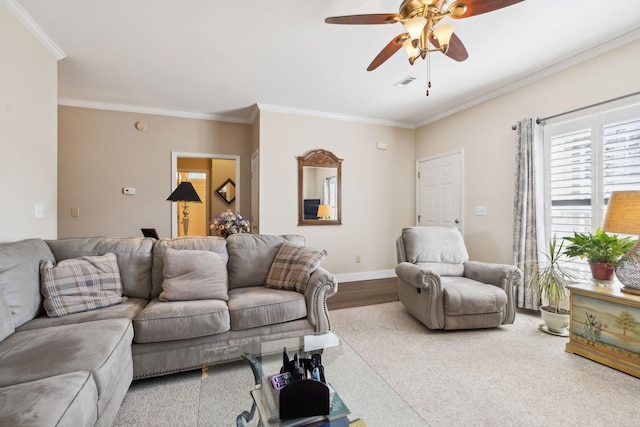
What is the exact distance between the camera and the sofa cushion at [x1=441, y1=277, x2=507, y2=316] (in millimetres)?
2566

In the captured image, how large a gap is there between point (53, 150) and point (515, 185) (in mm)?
4997

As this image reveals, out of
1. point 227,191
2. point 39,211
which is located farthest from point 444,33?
point 227,191

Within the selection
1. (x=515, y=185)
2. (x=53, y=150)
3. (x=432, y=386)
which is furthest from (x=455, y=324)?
(x=53, y=150)

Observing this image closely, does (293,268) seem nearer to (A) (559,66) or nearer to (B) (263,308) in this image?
(B) (263,308)

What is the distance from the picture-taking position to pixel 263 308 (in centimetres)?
208

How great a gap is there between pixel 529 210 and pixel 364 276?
253 centimetres

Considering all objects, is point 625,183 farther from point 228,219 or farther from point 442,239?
point 228,219

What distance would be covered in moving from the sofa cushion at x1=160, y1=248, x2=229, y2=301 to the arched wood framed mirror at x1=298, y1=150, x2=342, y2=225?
2231 millimetres

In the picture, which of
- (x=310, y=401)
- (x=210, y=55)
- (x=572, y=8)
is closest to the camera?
(x=310, y=401)

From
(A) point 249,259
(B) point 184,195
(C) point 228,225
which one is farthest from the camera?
(C) point 228,225

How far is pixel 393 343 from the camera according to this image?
8.02 ft

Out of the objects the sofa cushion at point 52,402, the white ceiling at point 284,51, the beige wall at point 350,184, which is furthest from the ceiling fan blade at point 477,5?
the beige wall at point 350,184

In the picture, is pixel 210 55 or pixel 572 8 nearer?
pixel 572 8

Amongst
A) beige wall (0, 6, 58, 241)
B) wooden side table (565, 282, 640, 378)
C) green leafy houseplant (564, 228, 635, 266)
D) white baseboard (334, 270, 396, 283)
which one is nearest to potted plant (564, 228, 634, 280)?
green leafy houseplant (564, 228, 635, 266)
